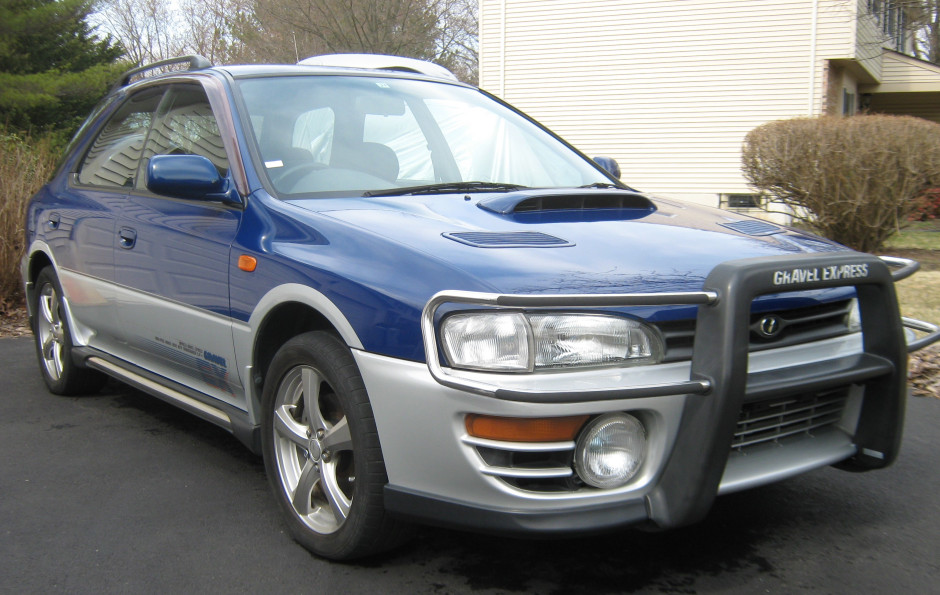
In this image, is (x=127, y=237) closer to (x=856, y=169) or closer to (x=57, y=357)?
(x=57, y=357)

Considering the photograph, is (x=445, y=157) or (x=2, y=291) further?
(x=2, y=291)

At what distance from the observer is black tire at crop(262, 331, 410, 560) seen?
9.45 feet

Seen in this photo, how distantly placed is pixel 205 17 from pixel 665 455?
42792 mm

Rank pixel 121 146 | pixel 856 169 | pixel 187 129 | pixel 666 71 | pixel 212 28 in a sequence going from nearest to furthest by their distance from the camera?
pixel 187 129 < pixel 121 146 < pixel 856 169 < pixel 666 71 < pixel 212 28

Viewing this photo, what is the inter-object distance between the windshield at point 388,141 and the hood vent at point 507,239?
2.67 ft

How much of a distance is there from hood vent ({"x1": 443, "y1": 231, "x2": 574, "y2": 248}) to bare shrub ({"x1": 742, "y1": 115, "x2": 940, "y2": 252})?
24.9ft

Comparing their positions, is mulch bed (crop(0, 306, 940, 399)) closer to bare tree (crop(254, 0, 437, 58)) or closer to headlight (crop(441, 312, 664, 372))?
headlight (crop(441, 312, 664, 372))

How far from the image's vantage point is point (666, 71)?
1850cm

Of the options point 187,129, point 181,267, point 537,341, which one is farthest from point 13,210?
point 537,341

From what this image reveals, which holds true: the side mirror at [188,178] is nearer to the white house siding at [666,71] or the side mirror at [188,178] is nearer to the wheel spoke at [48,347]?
the wheel spoke at [48,347]

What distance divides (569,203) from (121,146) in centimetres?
264

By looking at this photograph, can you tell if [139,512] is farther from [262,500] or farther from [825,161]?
[825,161]

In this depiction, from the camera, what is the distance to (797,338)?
296 centimetres

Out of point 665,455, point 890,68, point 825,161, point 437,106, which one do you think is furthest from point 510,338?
point 890,68
